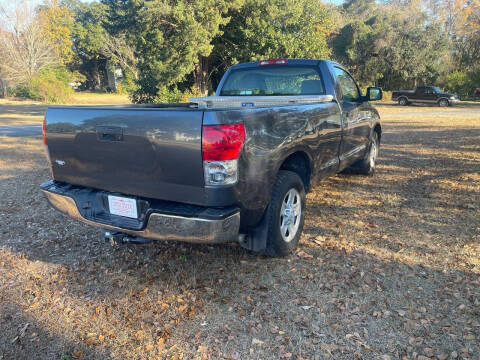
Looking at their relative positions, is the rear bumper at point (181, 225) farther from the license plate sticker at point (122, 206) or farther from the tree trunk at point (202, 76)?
the tree trunk at point (202, 76)

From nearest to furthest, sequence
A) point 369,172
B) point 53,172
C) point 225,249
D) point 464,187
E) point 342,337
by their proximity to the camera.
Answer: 1. point 342,337
2. point 53,172
3. point 225,249
4. point 464,187
5. point 369,172

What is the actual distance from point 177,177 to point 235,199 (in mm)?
462

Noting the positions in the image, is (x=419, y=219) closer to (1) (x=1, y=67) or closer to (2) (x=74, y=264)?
(2) (x=74, y=264)

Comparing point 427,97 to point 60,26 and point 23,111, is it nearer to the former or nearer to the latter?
point 23,111

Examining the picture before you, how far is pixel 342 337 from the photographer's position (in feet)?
8.39

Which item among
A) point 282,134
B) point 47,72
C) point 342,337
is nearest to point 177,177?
point 282,134

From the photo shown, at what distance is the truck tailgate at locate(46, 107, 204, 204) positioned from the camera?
2.59 meters

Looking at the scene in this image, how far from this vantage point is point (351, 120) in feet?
16.1

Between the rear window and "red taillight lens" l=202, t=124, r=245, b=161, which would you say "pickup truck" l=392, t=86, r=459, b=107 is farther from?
"red taillight lens" l=202, t=124, r=245, b=161

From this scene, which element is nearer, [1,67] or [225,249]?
[225,249]

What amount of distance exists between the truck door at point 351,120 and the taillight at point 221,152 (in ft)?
7.96

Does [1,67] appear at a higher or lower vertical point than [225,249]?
higher

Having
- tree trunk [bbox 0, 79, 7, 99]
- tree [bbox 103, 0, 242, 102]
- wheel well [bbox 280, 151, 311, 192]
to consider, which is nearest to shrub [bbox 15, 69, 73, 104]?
tree trunk [bbox 0, 79, 7, 99]

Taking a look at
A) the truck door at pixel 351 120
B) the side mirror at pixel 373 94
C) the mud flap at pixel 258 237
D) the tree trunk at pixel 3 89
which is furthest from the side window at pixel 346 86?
the tree trunk at pixel 3 89
